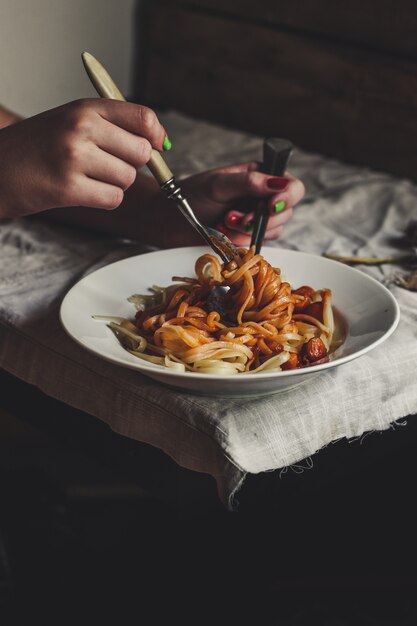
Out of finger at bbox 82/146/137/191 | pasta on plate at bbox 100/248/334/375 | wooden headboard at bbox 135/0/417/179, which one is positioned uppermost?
finger at bbox 82/146/137/191

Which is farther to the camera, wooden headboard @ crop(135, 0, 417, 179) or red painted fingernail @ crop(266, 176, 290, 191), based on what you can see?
wooden headboard @ crop(135, 0, 417, 179)

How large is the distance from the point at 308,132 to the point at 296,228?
86cm

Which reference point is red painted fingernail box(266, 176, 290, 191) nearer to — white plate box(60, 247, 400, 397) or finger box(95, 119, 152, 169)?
white plate box(60, 247, 400, 397)

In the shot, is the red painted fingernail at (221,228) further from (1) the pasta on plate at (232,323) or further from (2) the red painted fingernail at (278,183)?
(1) the pasta on plate at (232,323)

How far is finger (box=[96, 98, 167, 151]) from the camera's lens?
935 millimetres

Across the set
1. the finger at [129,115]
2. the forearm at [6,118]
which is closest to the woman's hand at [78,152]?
the finger at [129,115]

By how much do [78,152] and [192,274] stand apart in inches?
10.3

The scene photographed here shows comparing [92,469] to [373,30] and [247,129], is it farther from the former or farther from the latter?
[373,30]

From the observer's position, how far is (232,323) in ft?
3.18

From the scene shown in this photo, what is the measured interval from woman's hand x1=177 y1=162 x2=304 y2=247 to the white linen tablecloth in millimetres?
131

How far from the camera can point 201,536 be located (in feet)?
2.96

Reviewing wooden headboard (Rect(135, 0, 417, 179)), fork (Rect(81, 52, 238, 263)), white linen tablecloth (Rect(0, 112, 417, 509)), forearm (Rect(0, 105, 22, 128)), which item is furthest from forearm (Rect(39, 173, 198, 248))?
wooden headboard (Rect(135, 0, 417, 179))

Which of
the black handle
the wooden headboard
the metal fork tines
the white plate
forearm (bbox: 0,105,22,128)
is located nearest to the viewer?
the white plate

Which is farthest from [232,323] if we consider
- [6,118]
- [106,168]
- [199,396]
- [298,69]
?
[298,69]
